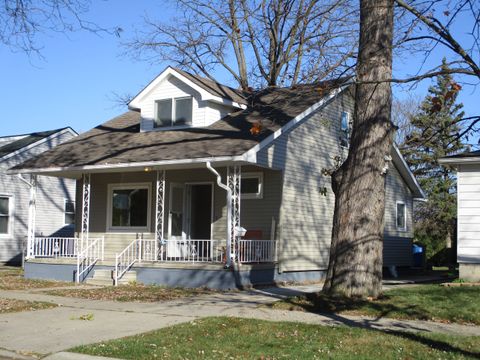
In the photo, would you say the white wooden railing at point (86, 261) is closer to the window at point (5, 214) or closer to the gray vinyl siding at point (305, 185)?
the gray vinyl siding at point (305, 185)

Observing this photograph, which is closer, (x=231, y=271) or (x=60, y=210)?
(x=231, y=271)

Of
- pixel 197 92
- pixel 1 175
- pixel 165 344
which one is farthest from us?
pixel 1 175

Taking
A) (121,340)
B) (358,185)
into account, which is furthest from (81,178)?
(121,340)

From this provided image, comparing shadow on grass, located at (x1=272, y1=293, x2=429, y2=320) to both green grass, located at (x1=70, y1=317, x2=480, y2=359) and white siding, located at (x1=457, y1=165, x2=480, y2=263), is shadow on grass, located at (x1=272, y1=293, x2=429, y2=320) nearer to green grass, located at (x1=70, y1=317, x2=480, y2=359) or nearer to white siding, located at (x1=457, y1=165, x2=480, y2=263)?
green grass, located at (x1=70, y1=317, x2=480, y2=359)

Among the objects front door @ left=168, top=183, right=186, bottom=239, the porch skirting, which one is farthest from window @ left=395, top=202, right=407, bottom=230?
front door @ left=168, top=183, right=186, bottom=239

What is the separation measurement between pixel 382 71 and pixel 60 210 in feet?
63.4

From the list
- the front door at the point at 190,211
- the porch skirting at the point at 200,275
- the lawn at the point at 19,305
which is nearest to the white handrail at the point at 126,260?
the porch skirting at the point at 200,275

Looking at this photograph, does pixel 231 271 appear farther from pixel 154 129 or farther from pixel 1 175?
pixel 1 175

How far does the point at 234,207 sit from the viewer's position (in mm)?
16375

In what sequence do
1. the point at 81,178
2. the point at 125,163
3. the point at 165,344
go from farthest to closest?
the point at 81,178, the point at 125,163, the point at 165,344

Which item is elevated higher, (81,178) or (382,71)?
(382,71)

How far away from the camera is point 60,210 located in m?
28.3

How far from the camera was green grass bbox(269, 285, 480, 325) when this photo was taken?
11.1 meters

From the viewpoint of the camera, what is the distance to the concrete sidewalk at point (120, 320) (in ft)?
30.2
